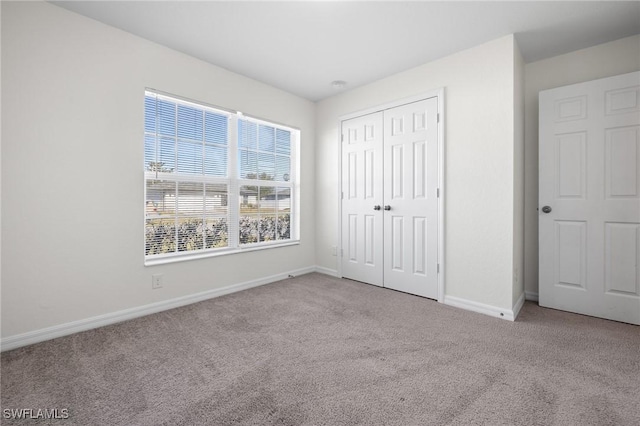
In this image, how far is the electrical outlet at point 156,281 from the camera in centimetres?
271

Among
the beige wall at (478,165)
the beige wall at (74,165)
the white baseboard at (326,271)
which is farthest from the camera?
the white baseboard at (326,271)

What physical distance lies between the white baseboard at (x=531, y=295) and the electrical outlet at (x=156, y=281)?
3.80 m

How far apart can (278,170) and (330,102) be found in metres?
1.24

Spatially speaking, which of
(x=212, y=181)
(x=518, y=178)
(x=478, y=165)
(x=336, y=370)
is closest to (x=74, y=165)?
(x=212, y=181)

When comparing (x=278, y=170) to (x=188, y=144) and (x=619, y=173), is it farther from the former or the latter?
(x=619, y=173)

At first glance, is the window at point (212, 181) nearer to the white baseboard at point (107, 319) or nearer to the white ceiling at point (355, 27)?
the white baseboard at point (107, 319)

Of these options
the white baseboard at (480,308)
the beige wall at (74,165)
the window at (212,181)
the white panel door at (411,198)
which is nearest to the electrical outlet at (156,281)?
the beige wall at (74,165)

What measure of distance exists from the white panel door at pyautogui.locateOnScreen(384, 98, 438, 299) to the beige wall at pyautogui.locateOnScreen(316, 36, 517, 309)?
16 centimetres

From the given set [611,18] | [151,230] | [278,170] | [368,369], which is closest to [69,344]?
[151,230]

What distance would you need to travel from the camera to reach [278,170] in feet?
A: 12.9

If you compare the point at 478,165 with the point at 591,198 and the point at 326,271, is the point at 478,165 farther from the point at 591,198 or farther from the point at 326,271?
the point at 326,271

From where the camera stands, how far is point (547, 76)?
9.84ft

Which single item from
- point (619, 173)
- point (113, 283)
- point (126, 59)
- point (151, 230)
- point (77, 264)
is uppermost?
point (126, 59)

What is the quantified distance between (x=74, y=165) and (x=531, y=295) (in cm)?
449
